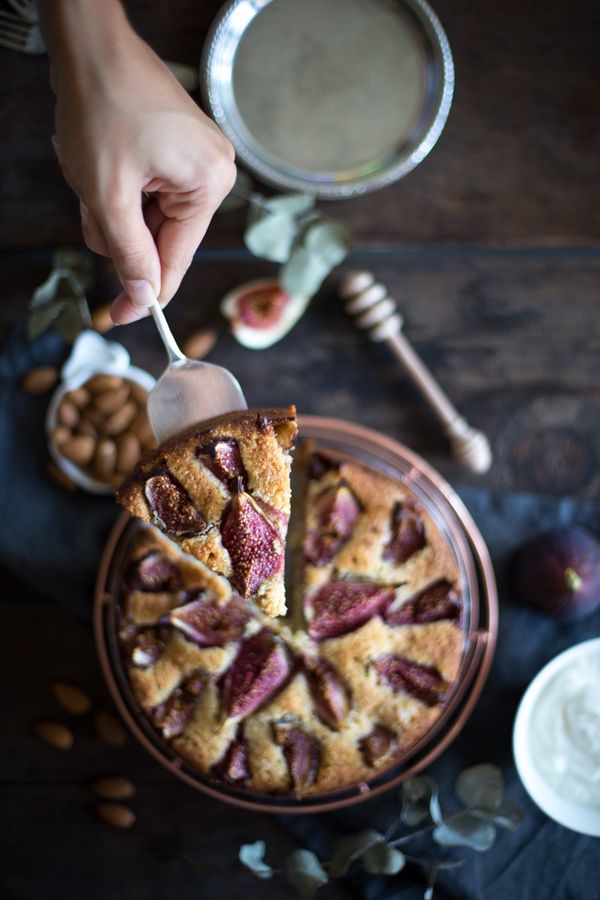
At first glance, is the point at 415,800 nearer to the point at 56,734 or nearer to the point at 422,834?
the point at 422,834

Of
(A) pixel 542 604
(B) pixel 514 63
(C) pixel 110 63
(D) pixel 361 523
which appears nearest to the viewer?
(C) pixel 110 63

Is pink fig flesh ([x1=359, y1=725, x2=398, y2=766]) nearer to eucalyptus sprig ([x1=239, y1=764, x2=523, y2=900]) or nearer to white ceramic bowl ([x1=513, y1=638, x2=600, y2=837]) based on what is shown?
eucalyptus sprig ([x1=239, y1=764, x2=523, y2=900])

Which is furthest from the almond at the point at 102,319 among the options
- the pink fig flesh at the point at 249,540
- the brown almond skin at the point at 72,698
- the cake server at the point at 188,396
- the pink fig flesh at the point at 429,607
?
the pink fig flesh at the point at 429,607

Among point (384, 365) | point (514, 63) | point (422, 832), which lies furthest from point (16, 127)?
point (422, 832)

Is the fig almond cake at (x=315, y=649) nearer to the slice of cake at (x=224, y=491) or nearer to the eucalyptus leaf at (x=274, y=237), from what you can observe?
the slice of cake at (x=224, y=491)

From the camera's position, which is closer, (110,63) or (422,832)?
(110,63)

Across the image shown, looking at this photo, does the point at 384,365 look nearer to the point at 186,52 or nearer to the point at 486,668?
the point at 486,668

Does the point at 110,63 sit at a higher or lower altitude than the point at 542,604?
higher
